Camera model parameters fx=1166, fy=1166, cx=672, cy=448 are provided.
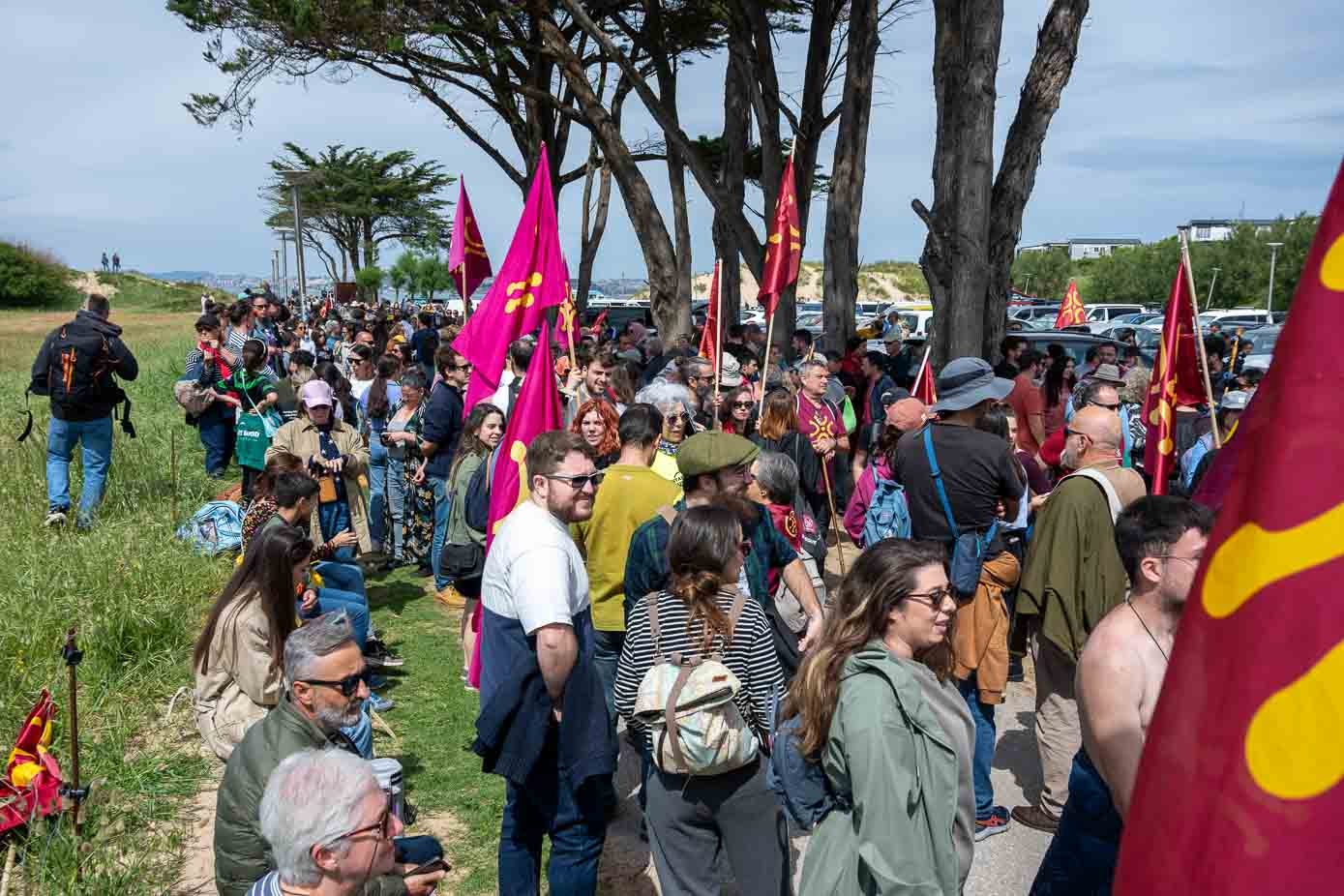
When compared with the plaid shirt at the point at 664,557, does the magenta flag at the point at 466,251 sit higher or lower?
higher

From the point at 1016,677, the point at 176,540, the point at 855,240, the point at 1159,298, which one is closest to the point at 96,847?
the point at 176,540

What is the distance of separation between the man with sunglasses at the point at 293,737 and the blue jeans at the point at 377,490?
6.48 metres

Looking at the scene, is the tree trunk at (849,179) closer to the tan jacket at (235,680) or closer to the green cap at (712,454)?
the green cap at (712,454)

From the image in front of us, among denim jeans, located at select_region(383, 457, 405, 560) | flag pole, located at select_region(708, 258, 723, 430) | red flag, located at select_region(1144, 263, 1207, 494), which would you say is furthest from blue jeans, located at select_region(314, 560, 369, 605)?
red flag, located at select_region(1144, 263, 1207, 494)

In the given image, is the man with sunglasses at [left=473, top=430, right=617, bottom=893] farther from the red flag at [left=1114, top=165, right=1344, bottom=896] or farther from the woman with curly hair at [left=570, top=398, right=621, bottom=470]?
the woman with curly hair at [left=570, top=398, right=621, bottom=470]

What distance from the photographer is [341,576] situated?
258 inches

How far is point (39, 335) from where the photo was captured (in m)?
43.7

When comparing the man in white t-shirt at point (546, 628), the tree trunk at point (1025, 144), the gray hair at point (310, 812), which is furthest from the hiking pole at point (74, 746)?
the tree trunk at point (1025, 144)

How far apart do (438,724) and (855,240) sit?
1305 cm

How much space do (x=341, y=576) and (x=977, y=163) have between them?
624cm

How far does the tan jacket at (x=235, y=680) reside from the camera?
13.6ft

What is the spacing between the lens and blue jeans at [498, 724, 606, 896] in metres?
3.78

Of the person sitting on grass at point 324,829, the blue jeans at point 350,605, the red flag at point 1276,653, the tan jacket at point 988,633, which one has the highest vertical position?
the red flag at point 1276,653

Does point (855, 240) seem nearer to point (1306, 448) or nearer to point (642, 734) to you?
point (642, 734)
